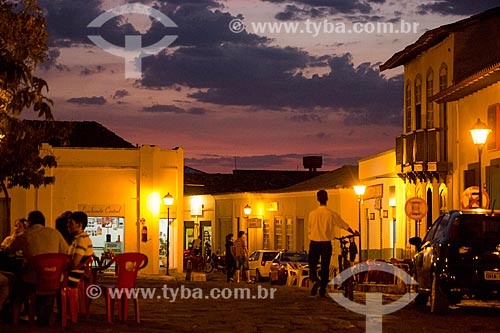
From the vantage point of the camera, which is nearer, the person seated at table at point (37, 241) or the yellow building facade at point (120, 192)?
the person seated at table at point (37, 241)

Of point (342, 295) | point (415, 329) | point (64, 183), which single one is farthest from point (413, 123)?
point (415, 329)

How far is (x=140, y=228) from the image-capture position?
47.5 metres

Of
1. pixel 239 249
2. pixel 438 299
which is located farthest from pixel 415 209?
pixel 438 299

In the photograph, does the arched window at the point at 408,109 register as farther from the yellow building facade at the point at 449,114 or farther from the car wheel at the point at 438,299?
the car wheel at the point at 438,299

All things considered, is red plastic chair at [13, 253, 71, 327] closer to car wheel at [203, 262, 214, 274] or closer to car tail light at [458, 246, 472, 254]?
car tail light at [458, 246, 472, 254]

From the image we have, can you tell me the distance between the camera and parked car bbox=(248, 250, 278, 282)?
152 ft

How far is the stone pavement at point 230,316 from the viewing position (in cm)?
1530

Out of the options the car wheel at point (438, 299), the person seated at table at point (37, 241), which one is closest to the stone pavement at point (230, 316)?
the person seated at table at point (37, 241)

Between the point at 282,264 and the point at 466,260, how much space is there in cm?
2300

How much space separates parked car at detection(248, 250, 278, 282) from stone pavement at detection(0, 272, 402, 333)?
23.9 m

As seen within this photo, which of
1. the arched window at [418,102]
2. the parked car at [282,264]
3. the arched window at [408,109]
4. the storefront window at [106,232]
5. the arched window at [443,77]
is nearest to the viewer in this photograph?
the arched window at [443,77]

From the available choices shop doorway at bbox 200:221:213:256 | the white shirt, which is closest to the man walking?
the white shirt

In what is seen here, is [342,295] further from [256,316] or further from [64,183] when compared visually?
[64,183]

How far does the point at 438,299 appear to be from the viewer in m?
18.2
